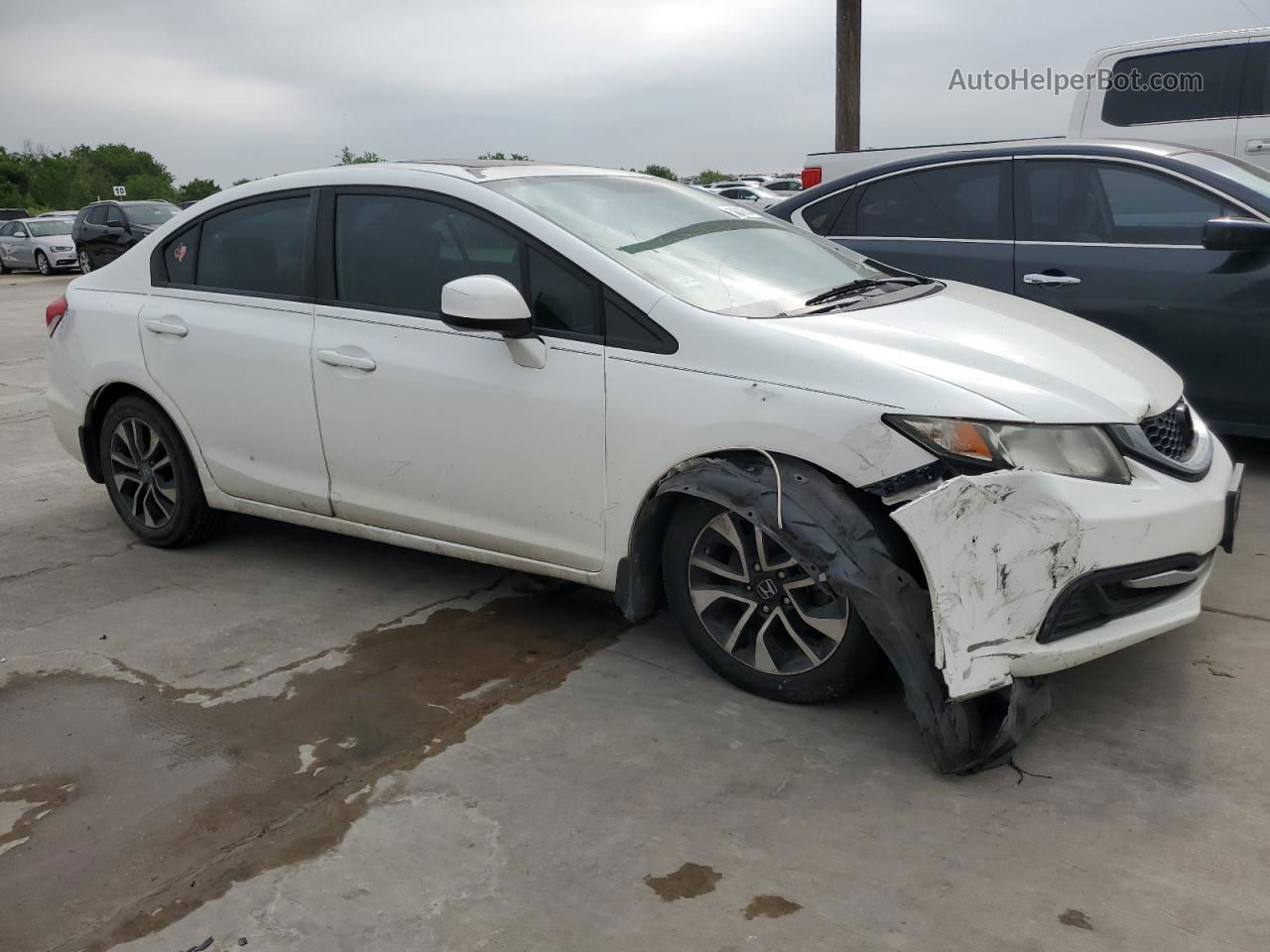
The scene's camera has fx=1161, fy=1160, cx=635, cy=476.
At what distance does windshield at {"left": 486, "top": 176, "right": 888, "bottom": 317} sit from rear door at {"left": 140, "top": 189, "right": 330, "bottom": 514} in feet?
3.20

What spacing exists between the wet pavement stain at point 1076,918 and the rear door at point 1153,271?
3.57 m

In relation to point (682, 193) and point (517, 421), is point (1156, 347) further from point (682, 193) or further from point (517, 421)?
point (517, 421)

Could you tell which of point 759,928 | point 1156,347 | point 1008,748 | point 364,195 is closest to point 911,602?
point 1008,748

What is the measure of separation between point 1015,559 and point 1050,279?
3.19 metres

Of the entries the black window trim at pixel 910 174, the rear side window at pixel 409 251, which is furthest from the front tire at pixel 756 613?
the black window trim at pixel 910 174

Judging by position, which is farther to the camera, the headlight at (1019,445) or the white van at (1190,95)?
the white van at (1190,95)

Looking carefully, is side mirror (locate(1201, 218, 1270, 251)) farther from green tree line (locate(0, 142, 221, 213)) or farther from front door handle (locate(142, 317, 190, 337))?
green tree line (locate(0, 142, 221, 213))

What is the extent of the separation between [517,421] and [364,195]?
1.19m

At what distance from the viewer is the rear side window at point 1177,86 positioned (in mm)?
8055

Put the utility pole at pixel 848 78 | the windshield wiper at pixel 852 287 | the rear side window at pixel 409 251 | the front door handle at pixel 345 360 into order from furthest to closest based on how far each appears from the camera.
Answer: the utility pole at pixel 848 78, the front door handle at pixel 345 360, the rear side window at pixel 409 251, the windshield wiper at pixel 852 287

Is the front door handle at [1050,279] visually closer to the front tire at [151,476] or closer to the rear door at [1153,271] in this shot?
the rear door at [1153,271]

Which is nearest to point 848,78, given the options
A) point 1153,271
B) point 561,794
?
point 1153,271

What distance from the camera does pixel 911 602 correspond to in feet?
9.95

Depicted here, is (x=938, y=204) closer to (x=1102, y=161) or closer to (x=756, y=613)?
(x=1102, y=161)
